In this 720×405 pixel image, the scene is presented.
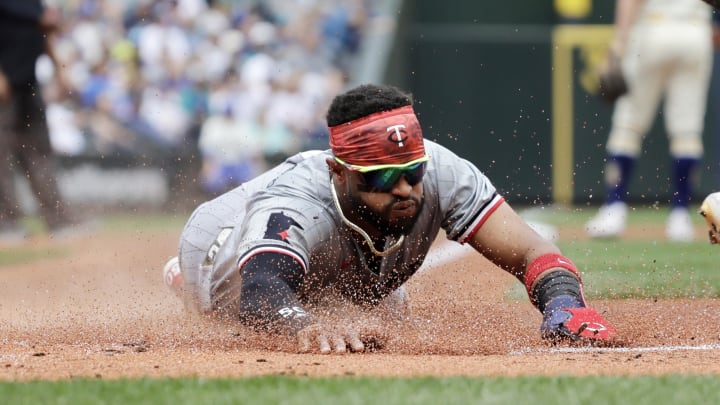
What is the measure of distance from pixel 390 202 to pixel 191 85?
10741 millimetres

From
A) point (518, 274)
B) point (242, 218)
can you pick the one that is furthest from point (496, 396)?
point (242, 218)

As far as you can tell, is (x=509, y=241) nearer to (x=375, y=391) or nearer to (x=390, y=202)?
(x=390, y=202)

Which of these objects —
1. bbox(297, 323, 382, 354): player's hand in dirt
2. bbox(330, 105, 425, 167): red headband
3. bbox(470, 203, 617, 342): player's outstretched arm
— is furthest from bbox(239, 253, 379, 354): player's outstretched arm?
bbox(470, 203, 617, 342): player's outstretched arm

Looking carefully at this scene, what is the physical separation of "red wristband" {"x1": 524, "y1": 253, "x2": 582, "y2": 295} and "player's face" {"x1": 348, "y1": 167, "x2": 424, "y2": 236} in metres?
0.50

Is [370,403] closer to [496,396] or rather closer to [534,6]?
[496,396]

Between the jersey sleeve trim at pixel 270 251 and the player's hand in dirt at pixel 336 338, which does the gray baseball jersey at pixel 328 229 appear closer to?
the jersey sleeve trim at pixel 270 251

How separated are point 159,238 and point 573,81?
221 inches

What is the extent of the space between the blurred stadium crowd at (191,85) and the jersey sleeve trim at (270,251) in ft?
33.5

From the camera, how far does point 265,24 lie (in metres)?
15.5

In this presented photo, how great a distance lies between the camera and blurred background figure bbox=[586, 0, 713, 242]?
33.2 ft

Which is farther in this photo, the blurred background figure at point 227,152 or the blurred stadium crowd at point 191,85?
the blurred background figure at point 227,152

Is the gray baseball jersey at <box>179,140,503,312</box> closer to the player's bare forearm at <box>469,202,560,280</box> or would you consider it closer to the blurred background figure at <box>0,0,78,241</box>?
the player's bare forearm at <box>469,202,560,280</box>

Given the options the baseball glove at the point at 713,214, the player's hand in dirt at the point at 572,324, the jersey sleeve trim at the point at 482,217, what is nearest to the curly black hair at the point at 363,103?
the jersey sleeve trim at the point at 482,217

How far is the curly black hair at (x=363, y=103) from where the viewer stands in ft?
15.3
